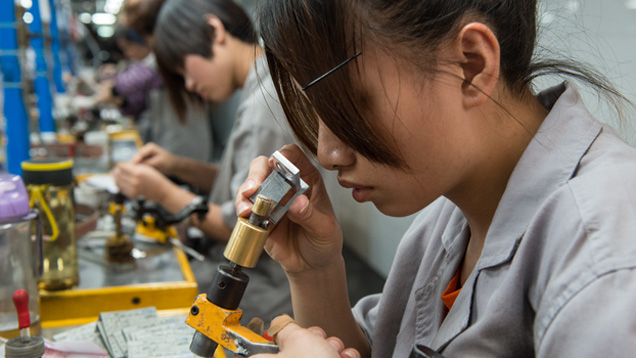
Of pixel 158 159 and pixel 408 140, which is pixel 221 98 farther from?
pixel 408 140

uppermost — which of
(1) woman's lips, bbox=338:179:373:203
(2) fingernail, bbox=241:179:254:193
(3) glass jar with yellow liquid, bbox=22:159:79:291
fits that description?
(1) woman's lips, bbox=338:179:373:203

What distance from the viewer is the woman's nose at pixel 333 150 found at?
0.77 m

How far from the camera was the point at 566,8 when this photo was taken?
1.12 metres

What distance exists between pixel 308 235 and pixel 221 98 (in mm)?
1420

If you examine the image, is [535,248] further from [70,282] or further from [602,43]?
[70,282]

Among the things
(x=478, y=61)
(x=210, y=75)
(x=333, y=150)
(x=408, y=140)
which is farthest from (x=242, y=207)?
(x=210, y=75)

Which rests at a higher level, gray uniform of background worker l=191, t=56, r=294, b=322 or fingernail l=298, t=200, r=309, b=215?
fingernail l=298, t=200, r=309, b=215

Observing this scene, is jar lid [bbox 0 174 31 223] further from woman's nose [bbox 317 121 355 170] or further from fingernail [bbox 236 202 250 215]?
woman's nose [bbox 317 121 355 170]

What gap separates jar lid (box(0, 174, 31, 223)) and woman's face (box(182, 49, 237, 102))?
1188mm

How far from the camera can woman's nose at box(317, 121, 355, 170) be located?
2.51 feet

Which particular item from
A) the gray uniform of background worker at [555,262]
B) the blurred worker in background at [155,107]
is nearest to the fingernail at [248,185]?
the gray uniform of background worker at [555,262]

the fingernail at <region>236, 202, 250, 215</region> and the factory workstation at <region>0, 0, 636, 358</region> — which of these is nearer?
the factory workstation at <region>0, 0, 636, 358</region>

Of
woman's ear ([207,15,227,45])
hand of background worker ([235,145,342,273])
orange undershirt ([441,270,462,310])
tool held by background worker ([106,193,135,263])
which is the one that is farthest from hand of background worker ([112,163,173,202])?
orange undershirt ([441,270,462,310])

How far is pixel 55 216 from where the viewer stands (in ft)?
4.31
